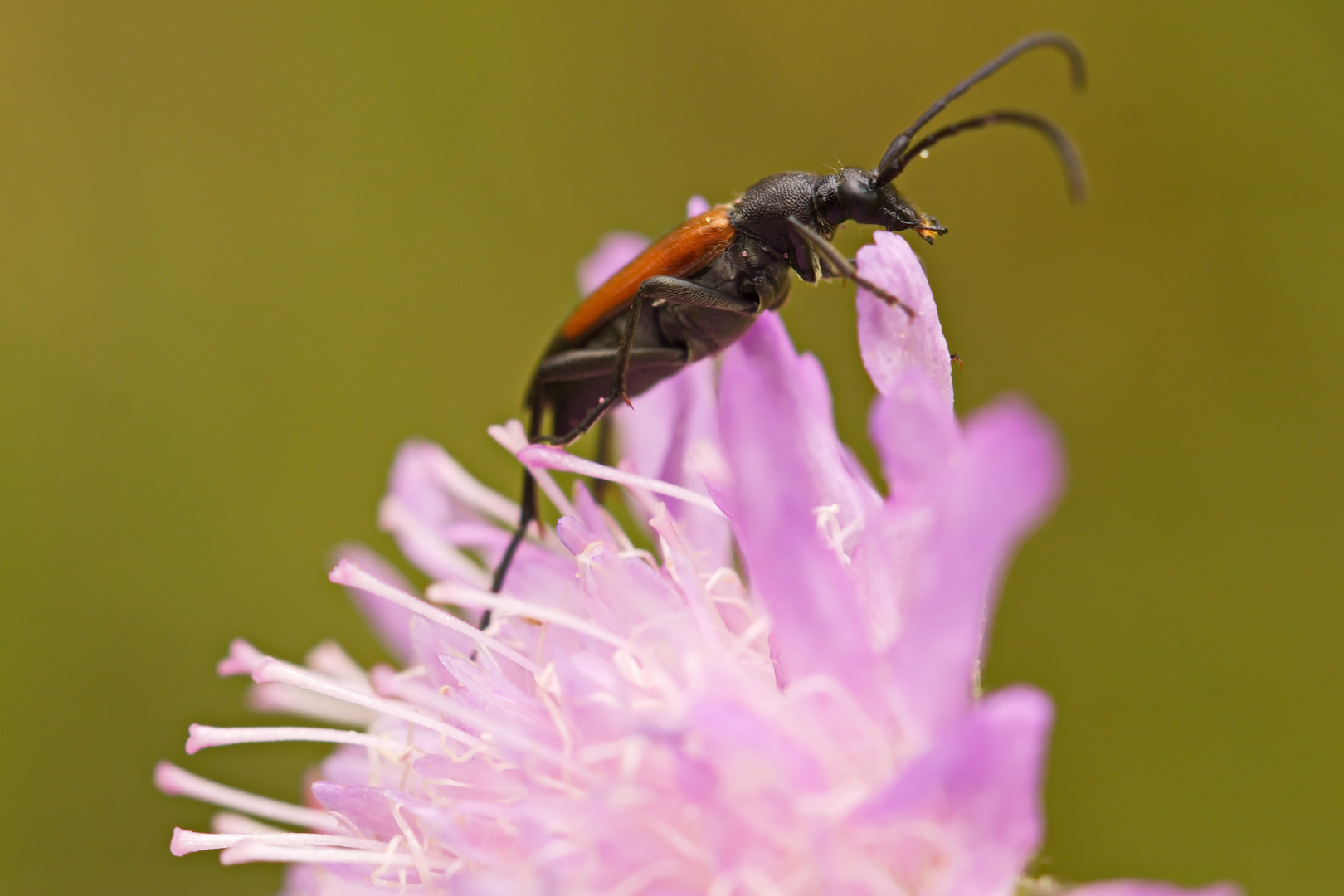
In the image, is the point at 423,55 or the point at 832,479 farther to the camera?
the point at 423,55

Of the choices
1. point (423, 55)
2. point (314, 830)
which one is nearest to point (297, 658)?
point (314, 830)

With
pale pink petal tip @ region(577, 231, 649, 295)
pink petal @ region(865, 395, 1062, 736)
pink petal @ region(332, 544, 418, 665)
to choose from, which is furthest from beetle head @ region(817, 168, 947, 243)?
pink petal @ region(332, 544, 418, 665)

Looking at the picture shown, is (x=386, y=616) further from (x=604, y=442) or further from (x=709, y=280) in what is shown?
(x=709, y=280)

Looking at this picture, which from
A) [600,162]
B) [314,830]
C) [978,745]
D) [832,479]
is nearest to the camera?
[978,745]

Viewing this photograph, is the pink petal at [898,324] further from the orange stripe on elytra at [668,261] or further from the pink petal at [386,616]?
the pink petal at [386,616]

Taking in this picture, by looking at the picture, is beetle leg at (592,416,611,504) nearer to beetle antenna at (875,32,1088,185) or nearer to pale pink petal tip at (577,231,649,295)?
pale pink petal tip at (577,231,649,295)

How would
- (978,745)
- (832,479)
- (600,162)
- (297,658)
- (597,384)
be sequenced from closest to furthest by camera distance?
(978,745)
(832,479)
(597,384)
(297,658)
(600,162)

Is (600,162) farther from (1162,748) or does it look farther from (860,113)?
(1162,748)

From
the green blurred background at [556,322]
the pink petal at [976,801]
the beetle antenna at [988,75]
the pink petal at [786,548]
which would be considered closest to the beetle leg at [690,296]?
the beetle antenna at [988,75]
